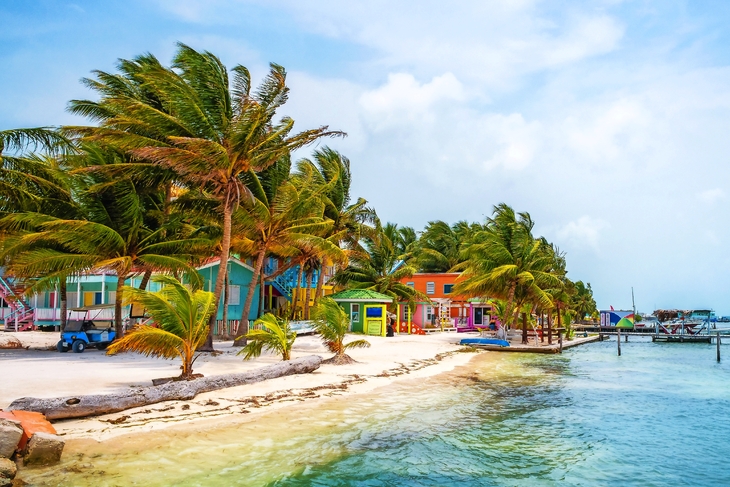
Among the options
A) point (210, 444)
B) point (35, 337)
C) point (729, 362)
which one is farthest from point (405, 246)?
point (210, 444)

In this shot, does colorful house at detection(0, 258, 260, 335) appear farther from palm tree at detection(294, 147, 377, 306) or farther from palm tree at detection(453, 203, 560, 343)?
palm tree at detection(453, 203, 560, 343)

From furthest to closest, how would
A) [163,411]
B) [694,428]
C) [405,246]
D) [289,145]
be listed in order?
[405,246] → [289,145] → [694,428] → [163,411]

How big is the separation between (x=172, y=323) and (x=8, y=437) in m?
5.01

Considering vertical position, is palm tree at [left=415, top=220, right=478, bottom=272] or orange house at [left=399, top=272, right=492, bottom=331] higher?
palm tree at [left=415, top=220, right=478, bottom=272]

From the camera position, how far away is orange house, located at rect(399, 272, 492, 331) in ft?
150

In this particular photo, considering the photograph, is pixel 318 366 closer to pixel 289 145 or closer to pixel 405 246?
pixel 289 145

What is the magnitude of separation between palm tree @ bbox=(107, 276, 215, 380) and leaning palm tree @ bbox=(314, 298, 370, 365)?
5.80m

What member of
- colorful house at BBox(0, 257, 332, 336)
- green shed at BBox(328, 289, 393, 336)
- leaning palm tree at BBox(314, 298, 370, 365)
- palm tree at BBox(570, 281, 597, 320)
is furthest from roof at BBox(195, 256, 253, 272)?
palm tree at BBox(570, 281, 597, 320)

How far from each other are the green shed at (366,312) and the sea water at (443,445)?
55.5 ft

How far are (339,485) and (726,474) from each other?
6.39 metres

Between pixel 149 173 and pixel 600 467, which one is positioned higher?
pixel 149 173

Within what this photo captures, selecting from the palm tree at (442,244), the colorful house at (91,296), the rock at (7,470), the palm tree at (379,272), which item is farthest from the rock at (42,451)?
the palm tree at (442,244)

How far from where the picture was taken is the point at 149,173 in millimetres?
19609

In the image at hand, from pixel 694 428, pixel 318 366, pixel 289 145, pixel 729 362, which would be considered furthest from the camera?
pixel 729 362
